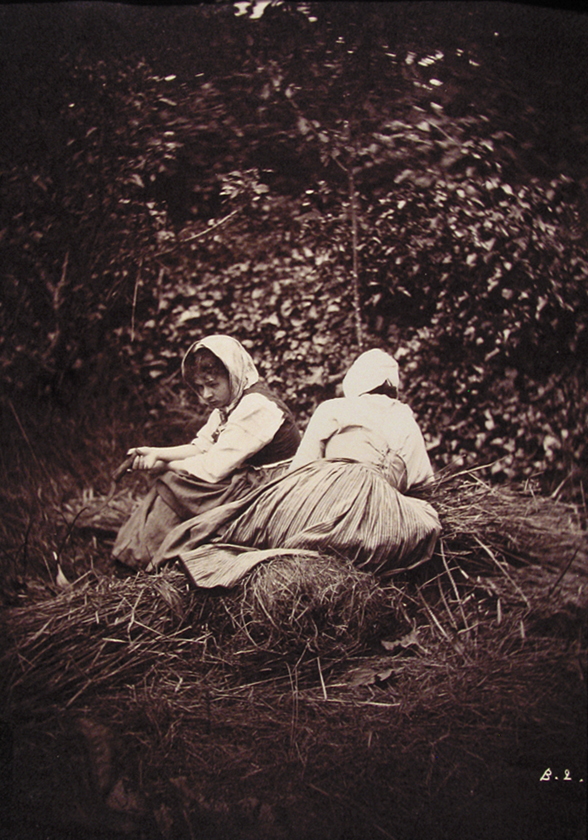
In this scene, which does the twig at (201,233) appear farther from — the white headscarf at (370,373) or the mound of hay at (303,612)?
the mound of hay at (303,612)

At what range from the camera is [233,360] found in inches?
73.4

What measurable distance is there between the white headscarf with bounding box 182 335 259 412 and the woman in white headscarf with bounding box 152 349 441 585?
0.71ft

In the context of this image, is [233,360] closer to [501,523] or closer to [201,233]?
[201,233]

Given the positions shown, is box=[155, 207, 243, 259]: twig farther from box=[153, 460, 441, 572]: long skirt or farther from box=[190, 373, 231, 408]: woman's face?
box=[153, 460, 441, 572]: long skirt

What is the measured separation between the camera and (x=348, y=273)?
191 cm

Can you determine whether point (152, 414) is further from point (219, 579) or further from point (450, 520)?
point (450, 520)

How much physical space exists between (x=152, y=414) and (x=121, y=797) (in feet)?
3.18

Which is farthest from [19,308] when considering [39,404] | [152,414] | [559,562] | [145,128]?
[559,562]

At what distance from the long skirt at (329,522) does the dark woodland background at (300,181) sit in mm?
256

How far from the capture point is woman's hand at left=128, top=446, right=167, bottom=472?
1.85 metres

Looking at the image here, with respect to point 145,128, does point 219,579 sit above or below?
below

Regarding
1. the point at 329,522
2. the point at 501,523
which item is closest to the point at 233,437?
the point at 329,522

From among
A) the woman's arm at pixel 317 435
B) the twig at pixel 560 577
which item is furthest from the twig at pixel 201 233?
the twig at pixel 560 577

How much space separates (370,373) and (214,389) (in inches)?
17.2
